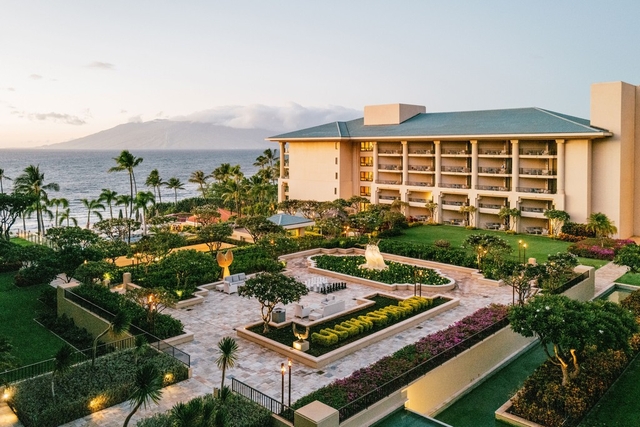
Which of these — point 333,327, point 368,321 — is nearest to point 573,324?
point 368,321

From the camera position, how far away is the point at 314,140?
208ft

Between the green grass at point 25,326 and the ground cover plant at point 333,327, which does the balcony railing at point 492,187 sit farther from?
the green grass at point 25,326

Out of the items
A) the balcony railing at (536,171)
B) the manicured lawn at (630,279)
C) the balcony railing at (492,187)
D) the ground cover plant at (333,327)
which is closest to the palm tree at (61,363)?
the ground cover plant at (333,327)

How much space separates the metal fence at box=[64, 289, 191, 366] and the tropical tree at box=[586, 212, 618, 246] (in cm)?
3612

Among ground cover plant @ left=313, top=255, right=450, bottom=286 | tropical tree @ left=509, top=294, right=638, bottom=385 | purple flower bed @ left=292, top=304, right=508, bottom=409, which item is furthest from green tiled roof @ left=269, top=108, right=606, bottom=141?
tropical tree @ left=509, top=294, right=638, bottom=385

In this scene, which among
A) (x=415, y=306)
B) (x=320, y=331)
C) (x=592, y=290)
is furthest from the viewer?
(x=592, y=290)

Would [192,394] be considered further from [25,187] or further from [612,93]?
[25,187]

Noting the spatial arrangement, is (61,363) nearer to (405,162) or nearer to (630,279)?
(630,279)

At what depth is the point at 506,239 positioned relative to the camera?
46562 millimetres

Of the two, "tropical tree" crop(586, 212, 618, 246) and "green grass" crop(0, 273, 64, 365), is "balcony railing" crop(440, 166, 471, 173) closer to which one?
"tropical tree" crop(586, 212, 618, 246)

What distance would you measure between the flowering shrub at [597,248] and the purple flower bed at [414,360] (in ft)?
64.7

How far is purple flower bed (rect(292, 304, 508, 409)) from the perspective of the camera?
15883 mm

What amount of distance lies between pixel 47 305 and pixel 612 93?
4714cm

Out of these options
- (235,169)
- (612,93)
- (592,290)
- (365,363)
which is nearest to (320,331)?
(365,363)
